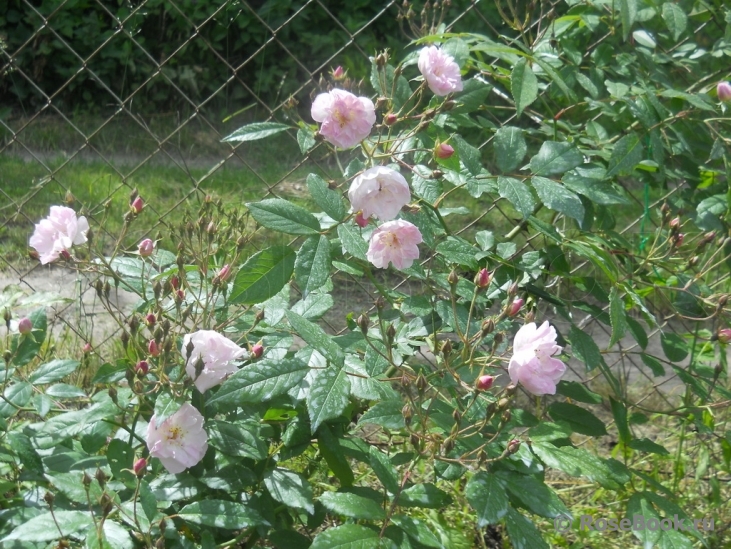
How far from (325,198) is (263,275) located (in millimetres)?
A: 155

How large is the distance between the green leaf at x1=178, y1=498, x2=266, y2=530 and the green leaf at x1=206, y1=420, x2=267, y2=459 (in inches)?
3.0

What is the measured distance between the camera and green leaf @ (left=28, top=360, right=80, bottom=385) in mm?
1480

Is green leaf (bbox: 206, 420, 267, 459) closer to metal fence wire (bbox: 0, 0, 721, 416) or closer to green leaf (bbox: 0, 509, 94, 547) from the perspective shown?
green leaf (bbox: 0, 509, 94, 547)

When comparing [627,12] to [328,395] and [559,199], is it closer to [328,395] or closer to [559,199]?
[559,199]

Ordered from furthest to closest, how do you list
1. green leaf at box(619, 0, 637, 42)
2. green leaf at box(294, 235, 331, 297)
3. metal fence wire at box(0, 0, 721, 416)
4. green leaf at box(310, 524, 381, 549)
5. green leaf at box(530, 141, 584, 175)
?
metal fence wire at box(0, 0, 721, 416), green leaf at box(619, 0, 637, 42), green leaf at box(530, 141, 584, 175), green leaf at box(294, 235, 331, 297), green leaf at box(310, 524, 381, 549)

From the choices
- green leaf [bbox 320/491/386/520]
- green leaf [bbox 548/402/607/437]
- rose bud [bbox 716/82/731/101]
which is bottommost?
green leaf [bbox 548/402/607/437]

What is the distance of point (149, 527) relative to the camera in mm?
1213

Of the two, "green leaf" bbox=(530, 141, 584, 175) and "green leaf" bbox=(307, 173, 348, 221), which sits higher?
"green leaf" bbox=(307, 173, 348, 221)

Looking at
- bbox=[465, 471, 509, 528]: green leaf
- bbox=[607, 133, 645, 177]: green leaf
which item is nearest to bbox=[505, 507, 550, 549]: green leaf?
bbox=[465, 471, 509, 528]: green leaf

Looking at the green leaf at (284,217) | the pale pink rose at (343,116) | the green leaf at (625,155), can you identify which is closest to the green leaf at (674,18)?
the green leaf at (625,155)

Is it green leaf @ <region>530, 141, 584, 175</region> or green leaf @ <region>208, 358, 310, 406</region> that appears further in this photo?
green leaf @ <region>530, 141, 584, 175</region>

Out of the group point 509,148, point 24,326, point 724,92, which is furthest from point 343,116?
point 724,92

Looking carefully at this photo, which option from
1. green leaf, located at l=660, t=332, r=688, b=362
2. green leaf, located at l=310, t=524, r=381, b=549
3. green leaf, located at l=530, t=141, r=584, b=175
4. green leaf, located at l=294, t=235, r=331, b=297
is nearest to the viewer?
green leaf, located at l=310, t=524, r=381, b=549

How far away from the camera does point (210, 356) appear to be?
126 centimetres
